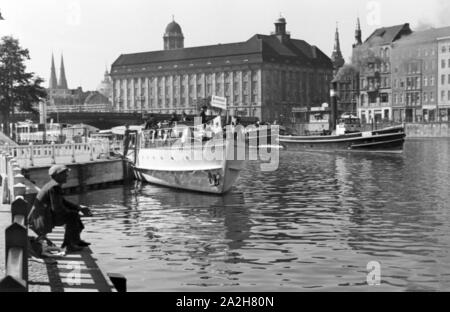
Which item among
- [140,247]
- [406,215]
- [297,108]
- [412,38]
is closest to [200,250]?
[140,247]

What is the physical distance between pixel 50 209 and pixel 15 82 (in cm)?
6542

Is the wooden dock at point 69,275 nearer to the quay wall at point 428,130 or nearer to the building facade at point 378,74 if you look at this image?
the quay wall at point 428,130

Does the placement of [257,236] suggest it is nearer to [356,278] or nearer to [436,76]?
[356,278]

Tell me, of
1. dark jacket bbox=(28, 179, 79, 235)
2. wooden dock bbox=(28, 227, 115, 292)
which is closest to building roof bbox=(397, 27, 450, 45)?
dark jacket bbox=(28, 179, 79, 235)

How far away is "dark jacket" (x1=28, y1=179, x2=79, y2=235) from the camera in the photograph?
13.5 meters

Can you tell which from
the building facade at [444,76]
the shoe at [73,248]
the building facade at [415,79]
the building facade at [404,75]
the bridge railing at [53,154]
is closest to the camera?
the shoe at [73,248]

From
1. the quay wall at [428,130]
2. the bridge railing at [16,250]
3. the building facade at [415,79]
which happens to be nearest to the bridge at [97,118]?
the quay wall at [428,130]

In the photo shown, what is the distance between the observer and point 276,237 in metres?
21.0

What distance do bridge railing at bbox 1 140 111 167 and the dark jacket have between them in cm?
2148

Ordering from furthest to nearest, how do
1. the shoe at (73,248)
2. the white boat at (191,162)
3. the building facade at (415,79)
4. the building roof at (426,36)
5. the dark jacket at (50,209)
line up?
the building facade at (415,79), the building roof at (426,36), the white boat at (191,162), the shoe at (73,248), the dark jacket at (50,209)

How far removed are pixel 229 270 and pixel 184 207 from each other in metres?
13.1

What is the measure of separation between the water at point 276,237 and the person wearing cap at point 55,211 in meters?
1.84

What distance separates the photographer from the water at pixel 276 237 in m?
15.6

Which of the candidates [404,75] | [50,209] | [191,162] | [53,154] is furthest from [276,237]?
[404,75]
